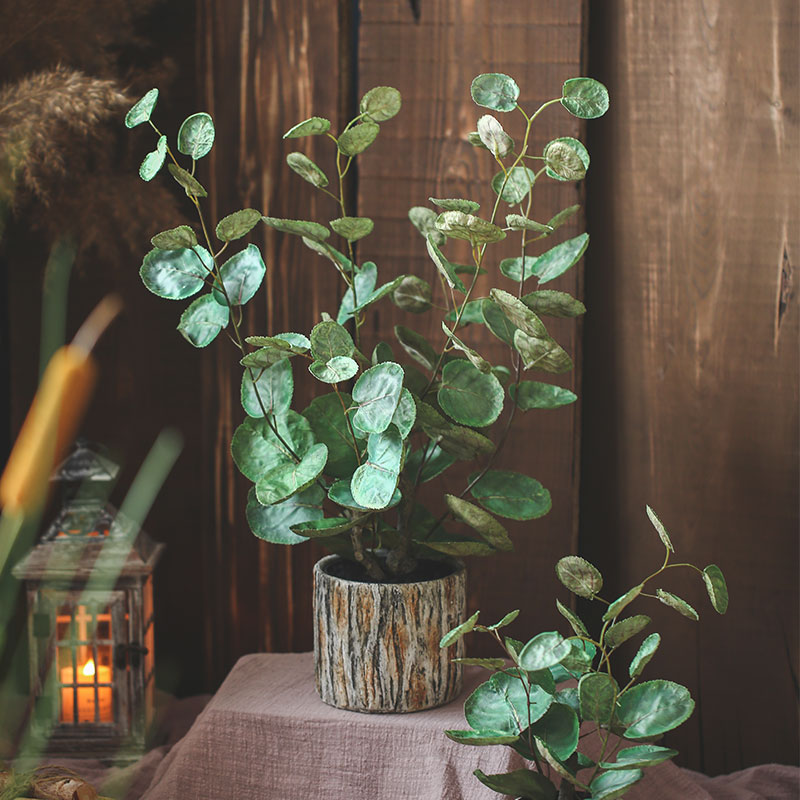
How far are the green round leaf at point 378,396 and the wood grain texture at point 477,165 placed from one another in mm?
482

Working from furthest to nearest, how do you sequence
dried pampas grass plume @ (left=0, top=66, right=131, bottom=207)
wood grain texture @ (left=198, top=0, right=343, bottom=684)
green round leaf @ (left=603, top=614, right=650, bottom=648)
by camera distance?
wood grain texture @ (left=198, top=0, right=343, bottom=684) < dried pampas grass plume @ (left=0, top=66, right=131, bottom=207) < green round leaf @ (left=603, top=614, right=650, bottom=648)

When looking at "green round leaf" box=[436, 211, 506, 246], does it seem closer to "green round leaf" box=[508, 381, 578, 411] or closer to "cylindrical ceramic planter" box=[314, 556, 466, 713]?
"green round leaf" box=[508, 381, 578, 411]

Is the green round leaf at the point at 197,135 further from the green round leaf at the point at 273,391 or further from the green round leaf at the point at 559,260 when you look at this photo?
the green round leaf at the point at 559,260

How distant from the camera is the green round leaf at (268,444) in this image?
1198 millimetres

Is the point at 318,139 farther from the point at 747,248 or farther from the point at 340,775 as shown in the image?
the point at 340,775

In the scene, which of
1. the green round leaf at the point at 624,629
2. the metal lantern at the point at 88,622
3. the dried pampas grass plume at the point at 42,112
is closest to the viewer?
the green round leaf at the point at 624,629

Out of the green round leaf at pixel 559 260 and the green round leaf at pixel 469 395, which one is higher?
the green round leaf at pixel 559 260

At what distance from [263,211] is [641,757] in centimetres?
100

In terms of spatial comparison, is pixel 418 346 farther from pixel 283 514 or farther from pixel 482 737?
pixel 482 737

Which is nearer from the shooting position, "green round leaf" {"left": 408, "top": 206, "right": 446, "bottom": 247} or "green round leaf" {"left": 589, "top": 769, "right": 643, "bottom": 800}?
"green round leaf" {"left": 589, "top": 769, "right": 643, "bottom": 800}

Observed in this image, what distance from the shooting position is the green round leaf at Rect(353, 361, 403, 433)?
105 centimetres

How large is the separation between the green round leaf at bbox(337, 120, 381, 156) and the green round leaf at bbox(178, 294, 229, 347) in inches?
9.5

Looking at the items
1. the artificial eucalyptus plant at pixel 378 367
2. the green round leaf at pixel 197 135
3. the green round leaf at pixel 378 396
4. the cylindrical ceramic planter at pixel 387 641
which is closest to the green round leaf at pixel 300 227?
the artificial eucalyptus plant at pixel 378 367

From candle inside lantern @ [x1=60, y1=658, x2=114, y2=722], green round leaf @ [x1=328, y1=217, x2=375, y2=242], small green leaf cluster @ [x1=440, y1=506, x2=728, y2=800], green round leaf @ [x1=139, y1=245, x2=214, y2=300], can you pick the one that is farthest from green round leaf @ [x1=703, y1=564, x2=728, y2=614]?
candle inside lantern @ [x1=60, y1=658, x2=114, y2=722]
